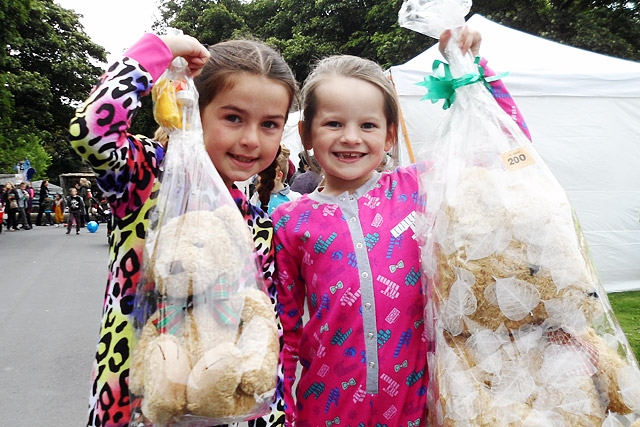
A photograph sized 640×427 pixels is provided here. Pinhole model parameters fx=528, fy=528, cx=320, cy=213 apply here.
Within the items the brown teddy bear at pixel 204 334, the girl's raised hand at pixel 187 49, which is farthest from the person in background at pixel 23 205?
the brown teddy bear at pixel 204 334

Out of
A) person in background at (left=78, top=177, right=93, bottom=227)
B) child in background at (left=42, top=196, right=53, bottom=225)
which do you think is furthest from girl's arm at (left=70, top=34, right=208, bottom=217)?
child in background at (left=42, top=196, right=53, bottom=225)

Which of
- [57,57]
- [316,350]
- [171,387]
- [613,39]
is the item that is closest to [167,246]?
[171,387]

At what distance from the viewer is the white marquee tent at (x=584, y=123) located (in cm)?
664

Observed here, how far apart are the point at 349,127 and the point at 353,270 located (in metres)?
0.48

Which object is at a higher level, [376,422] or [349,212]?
[349,212]

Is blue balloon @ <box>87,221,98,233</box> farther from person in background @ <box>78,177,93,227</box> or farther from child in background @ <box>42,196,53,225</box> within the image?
child in background @ <box>42,196,53,225</box>

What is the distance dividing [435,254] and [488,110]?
0.48m

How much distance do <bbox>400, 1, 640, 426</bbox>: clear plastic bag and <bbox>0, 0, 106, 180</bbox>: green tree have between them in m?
19.3

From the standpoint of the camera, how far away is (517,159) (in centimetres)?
151

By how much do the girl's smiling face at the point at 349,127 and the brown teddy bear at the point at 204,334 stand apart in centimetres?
58

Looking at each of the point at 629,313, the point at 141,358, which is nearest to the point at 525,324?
the point at 141,358

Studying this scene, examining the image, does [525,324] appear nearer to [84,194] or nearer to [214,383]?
[214,383]

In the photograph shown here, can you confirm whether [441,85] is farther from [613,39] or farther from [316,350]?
[613,39]

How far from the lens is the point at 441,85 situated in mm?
1677
